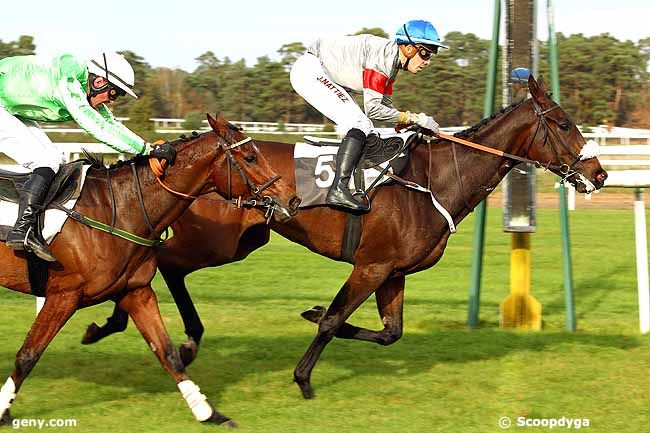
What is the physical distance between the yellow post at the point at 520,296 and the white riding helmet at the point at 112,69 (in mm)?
3891

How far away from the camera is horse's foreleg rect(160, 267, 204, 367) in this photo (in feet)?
23.0

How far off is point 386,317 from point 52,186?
2.52 metres

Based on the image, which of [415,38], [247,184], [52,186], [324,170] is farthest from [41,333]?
[415,38]

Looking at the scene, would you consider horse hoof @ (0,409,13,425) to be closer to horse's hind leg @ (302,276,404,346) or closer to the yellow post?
horse's hind leg @ (302,276,404,346)

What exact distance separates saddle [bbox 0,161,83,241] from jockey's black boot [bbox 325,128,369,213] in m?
1.75

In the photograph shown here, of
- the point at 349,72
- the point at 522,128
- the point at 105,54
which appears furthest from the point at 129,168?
the point at 522,128

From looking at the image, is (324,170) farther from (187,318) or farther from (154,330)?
(154,330)

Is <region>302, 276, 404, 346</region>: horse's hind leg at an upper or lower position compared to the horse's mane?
lower

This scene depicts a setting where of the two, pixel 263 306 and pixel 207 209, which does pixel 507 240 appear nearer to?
pixel 263 306

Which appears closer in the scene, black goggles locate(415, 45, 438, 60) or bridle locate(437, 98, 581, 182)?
black goggles locate(415, 45, 438, 60)

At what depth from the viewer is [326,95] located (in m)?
7.01

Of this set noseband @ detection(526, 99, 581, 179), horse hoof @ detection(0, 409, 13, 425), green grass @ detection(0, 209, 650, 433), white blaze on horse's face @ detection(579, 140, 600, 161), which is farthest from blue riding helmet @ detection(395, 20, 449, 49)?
horse hoof @ detection(0, 409, 13, 425)

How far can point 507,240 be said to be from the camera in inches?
608

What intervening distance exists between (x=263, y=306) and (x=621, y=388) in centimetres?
409
